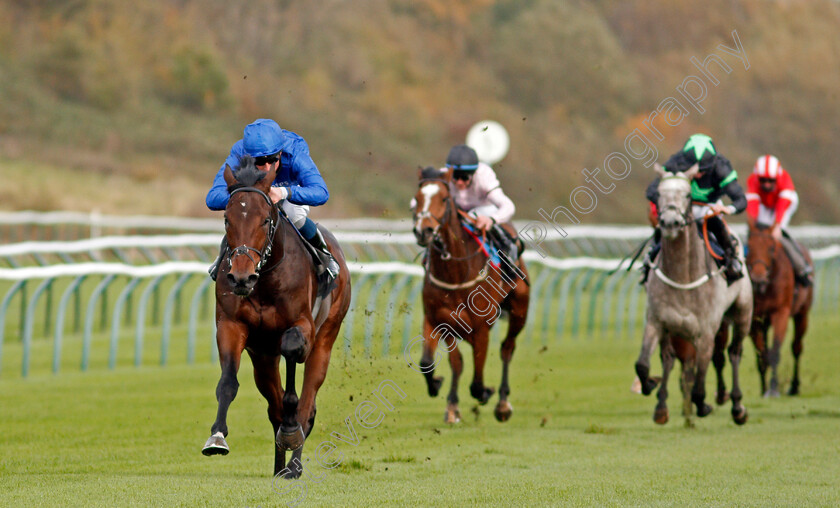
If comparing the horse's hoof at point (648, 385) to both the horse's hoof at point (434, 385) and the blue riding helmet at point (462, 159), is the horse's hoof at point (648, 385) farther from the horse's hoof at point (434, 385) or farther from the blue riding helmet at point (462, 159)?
the blue riding helmet at point (462, 159)

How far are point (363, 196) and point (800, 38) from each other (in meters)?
21.2

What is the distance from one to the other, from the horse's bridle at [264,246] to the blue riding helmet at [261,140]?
0.90 feet

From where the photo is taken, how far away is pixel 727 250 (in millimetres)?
8484

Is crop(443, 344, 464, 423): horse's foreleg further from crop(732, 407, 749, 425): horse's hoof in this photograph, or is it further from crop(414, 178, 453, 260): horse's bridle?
crop(732, 407, 749, 425): horse's hoof

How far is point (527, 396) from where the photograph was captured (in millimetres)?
10328

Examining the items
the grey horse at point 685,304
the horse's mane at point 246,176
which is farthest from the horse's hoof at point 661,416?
the horse's mane at point 246,176

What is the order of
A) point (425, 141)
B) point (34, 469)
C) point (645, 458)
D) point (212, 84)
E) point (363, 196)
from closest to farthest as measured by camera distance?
point (34, 469) < point (645, 458) < point (363, 196) < point (212, 84) < point (425, 141)

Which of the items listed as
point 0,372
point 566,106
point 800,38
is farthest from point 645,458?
point 800,38

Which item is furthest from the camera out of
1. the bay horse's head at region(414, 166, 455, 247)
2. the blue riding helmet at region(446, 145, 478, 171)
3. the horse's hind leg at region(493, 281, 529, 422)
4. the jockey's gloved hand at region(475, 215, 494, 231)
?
the horse's hind leg at region(493, 281, 529, 422)

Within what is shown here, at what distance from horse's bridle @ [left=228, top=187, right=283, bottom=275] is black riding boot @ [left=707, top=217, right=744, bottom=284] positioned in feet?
12.3

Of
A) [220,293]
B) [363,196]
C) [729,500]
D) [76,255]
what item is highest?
[363,196]

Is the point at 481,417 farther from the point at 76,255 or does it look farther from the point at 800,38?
the point at 800,38

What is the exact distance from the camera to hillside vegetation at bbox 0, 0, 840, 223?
32469 millimetres

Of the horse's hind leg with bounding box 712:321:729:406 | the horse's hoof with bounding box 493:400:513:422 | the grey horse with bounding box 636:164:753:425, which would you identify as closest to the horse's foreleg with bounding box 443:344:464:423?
the horse's hoof with bounding box 493:400:513:422
